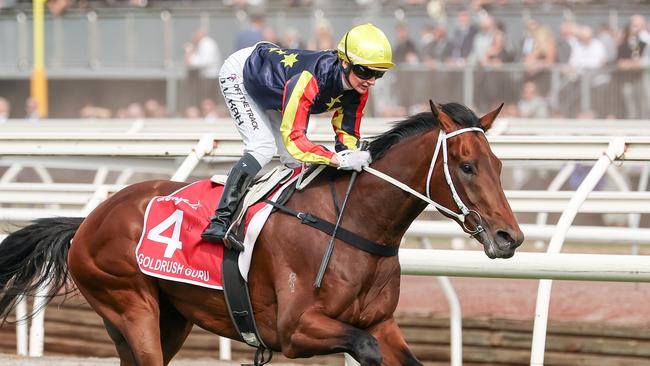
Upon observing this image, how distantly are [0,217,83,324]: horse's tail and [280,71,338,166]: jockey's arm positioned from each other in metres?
1.30

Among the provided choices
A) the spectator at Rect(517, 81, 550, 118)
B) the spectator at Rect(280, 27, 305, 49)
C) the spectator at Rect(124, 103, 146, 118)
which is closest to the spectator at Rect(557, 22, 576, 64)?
the spectator at Rect(517, 81, 550, 118)

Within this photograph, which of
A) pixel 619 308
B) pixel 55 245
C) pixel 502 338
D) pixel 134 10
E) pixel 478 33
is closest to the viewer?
pixel 55 245

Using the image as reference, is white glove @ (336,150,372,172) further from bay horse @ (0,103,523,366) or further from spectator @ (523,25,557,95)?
spectator @ (523,25,557,95)

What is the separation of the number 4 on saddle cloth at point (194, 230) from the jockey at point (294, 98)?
0.21 ft

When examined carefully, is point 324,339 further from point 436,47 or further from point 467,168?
point 436,47

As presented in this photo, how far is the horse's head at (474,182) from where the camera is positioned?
12.9ft

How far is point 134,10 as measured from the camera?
13.6 metres

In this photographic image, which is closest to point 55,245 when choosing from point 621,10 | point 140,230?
point 140,230

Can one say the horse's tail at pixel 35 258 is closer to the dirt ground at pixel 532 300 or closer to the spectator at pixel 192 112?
the dirt ground at pixel 532 300

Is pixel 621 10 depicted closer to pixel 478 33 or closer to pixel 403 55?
pixel 478 33

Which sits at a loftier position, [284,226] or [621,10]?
[621,10]

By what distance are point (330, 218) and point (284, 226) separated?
186mm

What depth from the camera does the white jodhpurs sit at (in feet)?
15.3

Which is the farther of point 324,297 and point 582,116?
point 582,116
